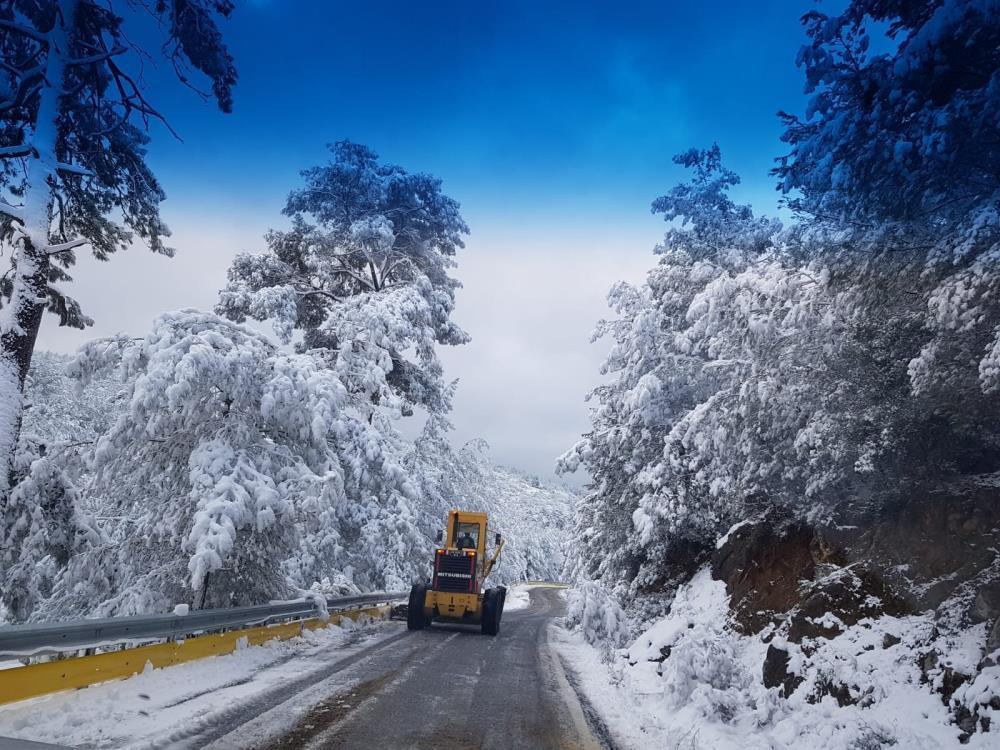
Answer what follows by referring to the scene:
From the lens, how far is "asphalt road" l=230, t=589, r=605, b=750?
525 centimetres

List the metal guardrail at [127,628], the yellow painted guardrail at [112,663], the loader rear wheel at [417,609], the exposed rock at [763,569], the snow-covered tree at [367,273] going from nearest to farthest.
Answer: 1. the yellow painted guardrail at [112,663]
2. the metal guardrail at [127,628]
3. the exposed rock at [763,569]
4. the loader rear wheel at [417,609]
5. the snow-covered tree at [367,273]

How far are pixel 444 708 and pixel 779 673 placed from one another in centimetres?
381

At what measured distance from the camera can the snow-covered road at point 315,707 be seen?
16.2ft

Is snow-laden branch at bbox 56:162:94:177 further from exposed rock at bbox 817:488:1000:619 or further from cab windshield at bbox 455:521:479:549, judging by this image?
cab windshield at bbox 455:521:479:549

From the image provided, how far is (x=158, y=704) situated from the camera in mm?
5859

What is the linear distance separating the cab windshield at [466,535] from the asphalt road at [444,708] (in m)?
6.09

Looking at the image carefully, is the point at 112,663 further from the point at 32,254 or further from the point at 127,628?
the point at 32,254

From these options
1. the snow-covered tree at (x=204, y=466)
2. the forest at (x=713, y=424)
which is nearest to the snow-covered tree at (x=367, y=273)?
the forest at (x=713, y=424)

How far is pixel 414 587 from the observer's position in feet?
50.3

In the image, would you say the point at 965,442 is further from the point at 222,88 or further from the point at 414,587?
the point at 414,587

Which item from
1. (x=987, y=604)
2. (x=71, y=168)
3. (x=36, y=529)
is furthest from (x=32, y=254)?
(x=987, y=604)

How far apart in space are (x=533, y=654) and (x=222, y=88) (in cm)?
1169

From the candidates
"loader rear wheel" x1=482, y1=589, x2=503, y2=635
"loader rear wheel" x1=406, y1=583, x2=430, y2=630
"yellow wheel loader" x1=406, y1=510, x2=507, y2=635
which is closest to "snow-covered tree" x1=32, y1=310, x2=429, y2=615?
"loader rear wheel" x1=406, y1=583, x2=430, y2=630

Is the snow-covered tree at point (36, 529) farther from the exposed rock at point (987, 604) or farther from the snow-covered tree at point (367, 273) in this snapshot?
the exposed rock at point (987, 604)
